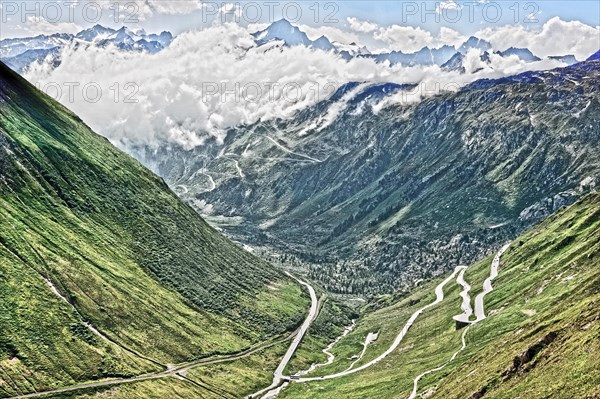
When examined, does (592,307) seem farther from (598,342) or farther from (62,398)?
(62,398)

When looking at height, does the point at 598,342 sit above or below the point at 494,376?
above

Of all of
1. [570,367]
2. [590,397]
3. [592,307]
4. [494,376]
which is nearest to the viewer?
[590,397]

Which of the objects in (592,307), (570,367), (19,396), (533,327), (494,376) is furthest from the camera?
(19,396)

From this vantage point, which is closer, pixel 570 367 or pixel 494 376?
pixel 570 367

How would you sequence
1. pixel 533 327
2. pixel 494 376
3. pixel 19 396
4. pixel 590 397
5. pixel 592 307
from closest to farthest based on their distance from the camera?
pixel 590 397, pixel 494 376, pixel 592 307, pixel 533 327, pixel 19 396

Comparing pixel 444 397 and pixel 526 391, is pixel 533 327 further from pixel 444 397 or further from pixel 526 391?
pixel 526 391

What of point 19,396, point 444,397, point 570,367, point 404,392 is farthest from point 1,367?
point 570,367

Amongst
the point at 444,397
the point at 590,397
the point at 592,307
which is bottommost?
the point at 444,397

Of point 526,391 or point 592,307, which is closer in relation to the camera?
point 526,391

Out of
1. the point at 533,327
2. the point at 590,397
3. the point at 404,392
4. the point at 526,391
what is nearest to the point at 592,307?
the point at 533,327
